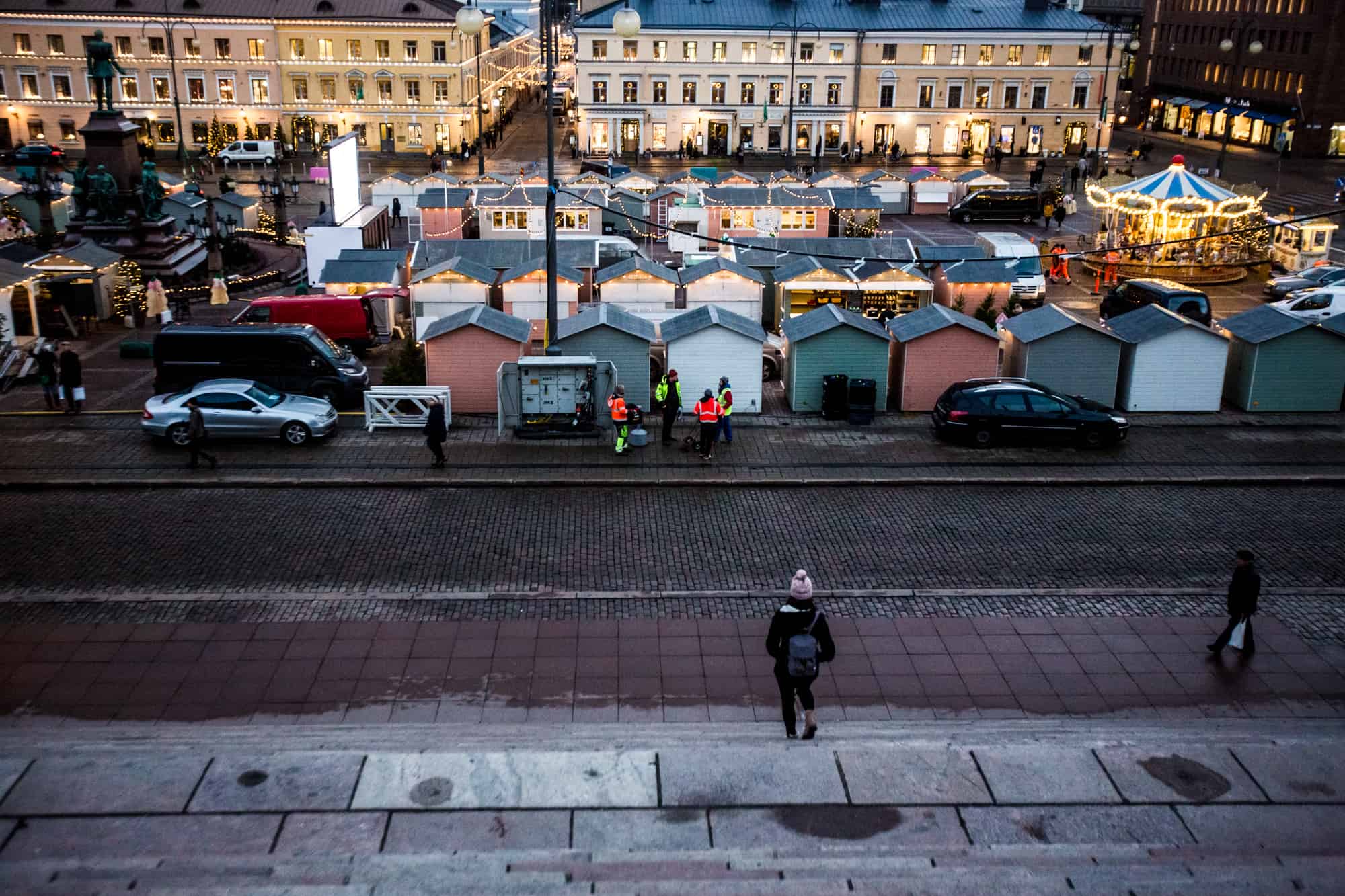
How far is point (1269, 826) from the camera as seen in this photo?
415 inches

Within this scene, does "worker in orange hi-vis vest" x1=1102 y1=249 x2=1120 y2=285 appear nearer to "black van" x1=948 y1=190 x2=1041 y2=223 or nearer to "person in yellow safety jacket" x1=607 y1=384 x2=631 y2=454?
"black van" x1=948 y1=190 x2=1041 y2=223

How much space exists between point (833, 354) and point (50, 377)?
16.1 m

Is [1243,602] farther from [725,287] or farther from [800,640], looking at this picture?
[725,287]

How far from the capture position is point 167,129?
232 feet

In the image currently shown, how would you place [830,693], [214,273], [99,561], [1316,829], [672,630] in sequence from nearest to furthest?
[1316,829]
[830,693]
[672,630]
[99,561]
[214,273]

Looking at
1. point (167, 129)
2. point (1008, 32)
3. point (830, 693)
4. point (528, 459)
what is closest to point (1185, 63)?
point (1008, 32)

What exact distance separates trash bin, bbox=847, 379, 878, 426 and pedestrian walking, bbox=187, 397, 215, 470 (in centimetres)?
1220

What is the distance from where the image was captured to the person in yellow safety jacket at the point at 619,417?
69.4 ft

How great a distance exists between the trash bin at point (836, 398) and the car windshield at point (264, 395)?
10744mm

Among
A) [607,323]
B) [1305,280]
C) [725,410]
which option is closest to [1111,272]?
[1305,280]

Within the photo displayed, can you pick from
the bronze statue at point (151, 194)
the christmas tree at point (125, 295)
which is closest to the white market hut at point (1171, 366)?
the christmas tree at point (125, 295)

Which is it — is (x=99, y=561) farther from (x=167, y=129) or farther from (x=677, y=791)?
(x=167, y=129)

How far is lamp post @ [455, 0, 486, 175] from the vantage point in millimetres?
25875

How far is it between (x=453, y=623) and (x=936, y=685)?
595cm
